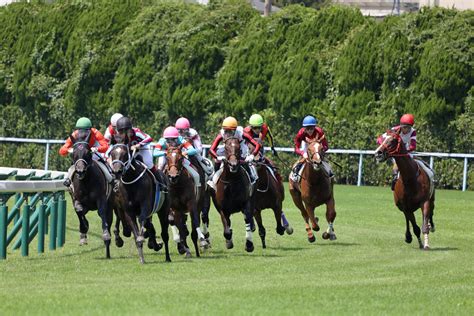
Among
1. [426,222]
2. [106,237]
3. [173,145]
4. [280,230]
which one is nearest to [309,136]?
[280,230]

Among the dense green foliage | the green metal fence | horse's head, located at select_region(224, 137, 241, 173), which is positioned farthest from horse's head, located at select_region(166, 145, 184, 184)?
the dense green foliage

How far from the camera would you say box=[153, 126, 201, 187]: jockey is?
16281 millimetres

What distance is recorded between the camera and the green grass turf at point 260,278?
11.1 meters

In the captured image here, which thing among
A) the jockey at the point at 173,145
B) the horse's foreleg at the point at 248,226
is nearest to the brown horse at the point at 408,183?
the horse's foreleg at the point at 248,226

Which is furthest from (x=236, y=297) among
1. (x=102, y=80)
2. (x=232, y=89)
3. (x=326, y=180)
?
(x=102, y=80)

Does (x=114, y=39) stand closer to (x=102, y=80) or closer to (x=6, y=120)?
(x=102, y=80)

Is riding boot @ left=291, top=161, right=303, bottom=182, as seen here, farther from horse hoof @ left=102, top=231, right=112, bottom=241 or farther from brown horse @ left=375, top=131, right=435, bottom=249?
horse hoof @ left=102, top=231, right=112, bottom=241

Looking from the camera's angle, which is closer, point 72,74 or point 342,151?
point 342,151

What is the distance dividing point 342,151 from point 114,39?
876cm

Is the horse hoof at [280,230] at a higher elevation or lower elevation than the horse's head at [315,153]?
lower

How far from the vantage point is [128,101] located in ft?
119

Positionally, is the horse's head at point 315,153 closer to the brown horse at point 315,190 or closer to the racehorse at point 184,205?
the brown horse at point 315,190

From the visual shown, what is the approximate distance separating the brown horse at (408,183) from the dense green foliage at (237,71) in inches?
472

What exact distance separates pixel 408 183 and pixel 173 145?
11.7 feet
